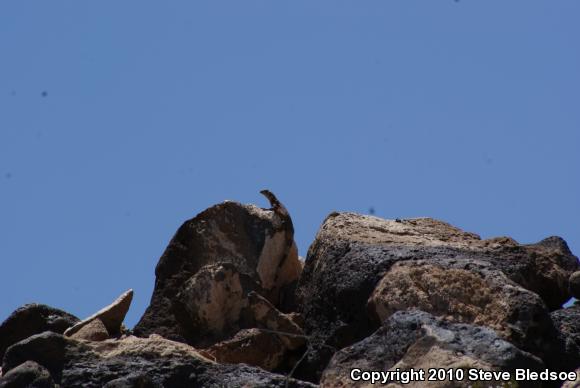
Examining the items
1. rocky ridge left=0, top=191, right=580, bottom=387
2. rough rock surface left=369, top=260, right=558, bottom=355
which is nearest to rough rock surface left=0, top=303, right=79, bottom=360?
rocky ridge left=0, top=191, right=580, bottom=387

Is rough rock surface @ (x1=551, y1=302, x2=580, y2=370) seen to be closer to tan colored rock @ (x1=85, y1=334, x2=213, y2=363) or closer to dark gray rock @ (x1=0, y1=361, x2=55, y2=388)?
tan colored rock @ (x1=85, y1=334, x2=213, y2=363)

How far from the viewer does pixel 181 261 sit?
1390 cm

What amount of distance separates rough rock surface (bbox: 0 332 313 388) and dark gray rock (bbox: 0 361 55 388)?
0.23 ft

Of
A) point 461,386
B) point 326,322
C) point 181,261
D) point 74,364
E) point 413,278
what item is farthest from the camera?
point 181,261

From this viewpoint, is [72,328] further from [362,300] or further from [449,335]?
[449,335]

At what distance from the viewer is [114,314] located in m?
13.0

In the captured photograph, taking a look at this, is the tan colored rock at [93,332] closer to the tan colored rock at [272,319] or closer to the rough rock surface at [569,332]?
the tan colored rock at [272,319]

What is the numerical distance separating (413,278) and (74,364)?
269cm

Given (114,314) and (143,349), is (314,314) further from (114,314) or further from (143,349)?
(143,349)

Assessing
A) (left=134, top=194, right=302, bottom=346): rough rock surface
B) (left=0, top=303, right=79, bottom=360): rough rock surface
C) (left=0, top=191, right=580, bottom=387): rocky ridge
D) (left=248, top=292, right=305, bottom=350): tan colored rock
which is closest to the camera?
(left=0, top=191, right=580, bottom=387): rocky ridge

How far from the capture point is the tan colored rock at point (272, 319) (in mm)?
12484

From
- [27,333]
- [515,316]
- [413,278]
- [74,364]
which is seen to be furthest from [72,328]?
[515,316]

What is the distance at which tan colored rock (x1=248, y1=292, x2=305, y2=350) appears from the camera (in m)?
12.5

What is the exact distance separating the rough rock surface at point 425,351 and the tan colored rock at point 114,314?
3.39m
